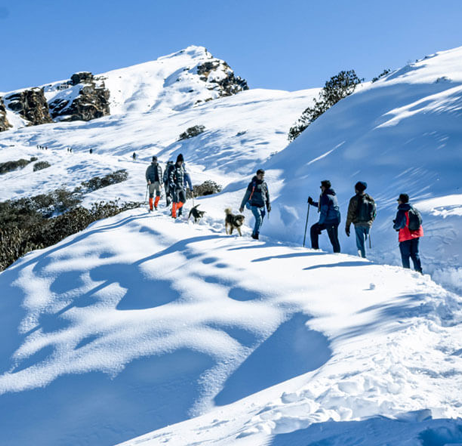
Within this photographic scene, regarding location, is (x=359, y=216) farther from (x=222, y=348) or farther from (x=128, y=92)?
(x=128, y=92)

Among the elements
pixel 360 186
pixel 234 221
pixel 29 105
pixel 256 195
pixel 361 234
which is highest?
pixel 29 105

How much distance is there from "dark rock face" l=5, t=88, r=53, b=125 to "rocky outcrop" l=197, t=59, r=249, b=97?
144 feet

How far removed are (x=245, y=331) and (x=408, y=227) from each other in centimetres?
408

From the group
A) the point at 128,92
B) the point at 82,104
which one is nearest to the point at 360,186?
the point at 82,104

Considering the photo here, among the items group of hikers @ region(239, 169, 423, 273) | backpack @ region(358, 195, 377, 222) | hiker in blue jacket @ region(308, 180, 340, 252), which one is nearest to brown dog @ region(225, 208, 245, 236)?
group of hikers @ region(239, 169, 423, 273)

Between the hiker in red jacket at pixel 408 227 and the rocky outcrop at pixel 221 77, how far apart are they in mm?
104342

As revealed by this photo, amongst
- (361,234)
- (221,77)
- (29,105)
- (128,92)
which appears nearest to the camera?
(361,234)

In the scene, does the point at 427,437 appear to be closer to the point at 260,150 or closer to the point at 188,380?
the point at 188,380

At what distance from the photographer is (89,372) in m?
4.50

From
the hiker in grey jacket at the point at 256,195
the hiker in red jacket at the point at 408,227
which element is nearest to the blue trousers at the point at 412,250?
the hiker in red jacket at the point at 408,227

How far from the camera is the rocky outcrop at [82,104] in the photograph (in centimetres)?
10275

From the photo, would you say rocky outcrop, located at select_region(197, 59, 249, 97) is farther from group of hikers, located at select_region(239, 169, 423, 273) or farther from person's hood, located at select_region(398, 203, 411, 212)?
person's hood, located at select_region(398, 203, 411, 212)

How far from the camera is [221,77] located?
112438 mm

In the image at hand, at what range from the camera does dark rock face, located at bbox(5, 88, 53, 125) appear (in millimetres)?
96075
